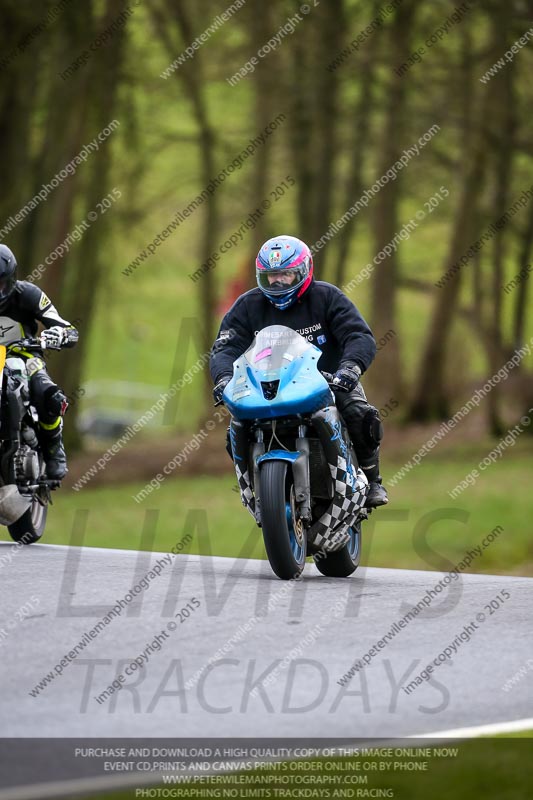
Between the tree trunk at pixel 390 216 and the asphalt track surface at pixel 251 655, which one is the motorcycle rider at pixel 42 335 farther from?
the tree trunk at pixel 390 216

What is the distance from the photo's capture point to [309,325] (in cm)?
973

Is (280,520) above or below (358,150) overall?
above

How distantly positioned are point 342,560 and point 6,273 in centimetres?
336

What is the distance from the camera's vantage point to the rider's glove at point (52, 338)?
36.7 feet

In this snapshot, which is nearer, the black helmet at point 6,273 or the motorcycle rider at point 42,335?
the black helmet at point 6,273

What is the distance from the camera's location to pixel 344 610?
844 cm

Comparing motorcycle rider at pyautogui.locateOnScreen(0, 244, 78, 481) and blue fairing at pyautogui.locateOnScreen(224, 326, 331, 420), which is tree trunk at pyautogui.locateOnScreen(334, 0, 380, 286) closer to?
motorcycle rider at pyautogui.locateOnScreen(0, 244, 78, 481)

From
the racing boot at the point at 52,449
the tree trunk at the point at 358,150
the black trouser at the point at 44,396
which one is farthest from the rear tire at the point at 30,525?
the tree trunk at the point at 358,150

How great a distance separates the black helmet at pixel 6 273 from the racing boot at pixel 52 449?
109 centimetres

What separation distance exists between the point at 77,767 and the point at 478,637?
2974mm

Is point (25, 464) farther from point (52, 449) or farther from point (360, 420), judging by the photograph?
point (360, 420)

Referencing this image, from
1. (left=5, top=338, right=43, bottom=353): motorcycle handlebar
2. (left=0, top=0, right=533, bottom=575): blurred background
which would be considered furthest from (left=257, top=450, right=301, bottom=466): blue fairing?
(left=0, top=0, right=533, bottom=575): blurred background

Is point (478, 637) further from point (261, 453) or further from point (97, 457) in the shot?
point (97, 457)

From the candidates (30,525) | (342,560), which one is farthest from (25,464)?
(342,560)
